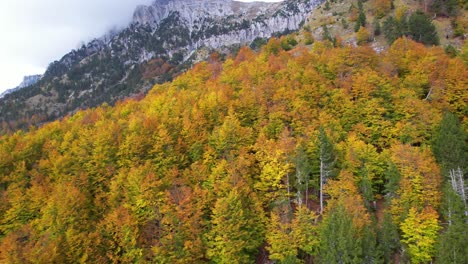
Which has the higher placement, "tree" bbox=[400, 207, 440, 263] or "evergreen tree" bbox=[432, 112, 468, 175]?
"evergreen tree" bbox=[432, 112, 468, 175]

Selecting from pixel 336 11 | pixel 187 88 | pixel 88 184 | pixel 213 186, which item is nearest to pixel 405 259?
pixel 213 186

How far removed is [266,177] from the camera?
43125 mm

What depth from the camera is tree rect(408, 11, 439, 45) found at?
82.4 m

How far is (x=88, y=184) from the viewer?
155 ft

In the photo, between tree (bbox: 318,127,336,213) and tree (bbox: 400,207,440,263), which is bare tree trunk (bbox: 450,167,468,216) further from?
tree (bbox: 318,127,336,213)

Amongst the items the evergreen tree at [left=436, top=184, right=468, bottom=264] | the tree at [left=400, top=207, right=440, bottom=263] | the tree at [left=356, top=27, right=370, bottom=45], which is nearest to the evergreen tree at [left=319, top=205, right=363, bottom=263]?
the tree at [left=400, top=207, right=440, bottom=263]

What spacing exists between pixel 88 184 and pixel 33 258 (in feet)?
50.6

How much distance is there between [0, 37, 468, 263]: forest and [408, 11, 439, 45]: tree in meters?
22.5

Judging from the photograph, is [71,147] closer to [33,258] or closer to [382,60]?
[33,258]

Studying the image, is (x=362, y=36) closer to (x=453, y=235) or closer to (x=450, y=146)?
(x=450, y=146)

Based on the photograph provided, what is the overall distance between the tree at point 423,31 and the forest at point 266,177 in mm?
22526

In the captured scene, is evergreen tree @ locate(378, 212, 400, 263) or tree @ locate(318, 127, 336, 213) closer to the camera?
evergreen tree @ locate(378, 212, 400, 263)

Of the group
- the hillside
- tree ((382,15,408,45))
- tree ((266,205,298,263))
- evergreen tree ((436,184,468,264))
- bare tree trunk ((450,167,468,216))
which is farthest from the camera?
tree ((382,15,408,45))

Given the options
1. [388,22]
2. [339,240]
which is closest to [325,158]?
[339,240]
